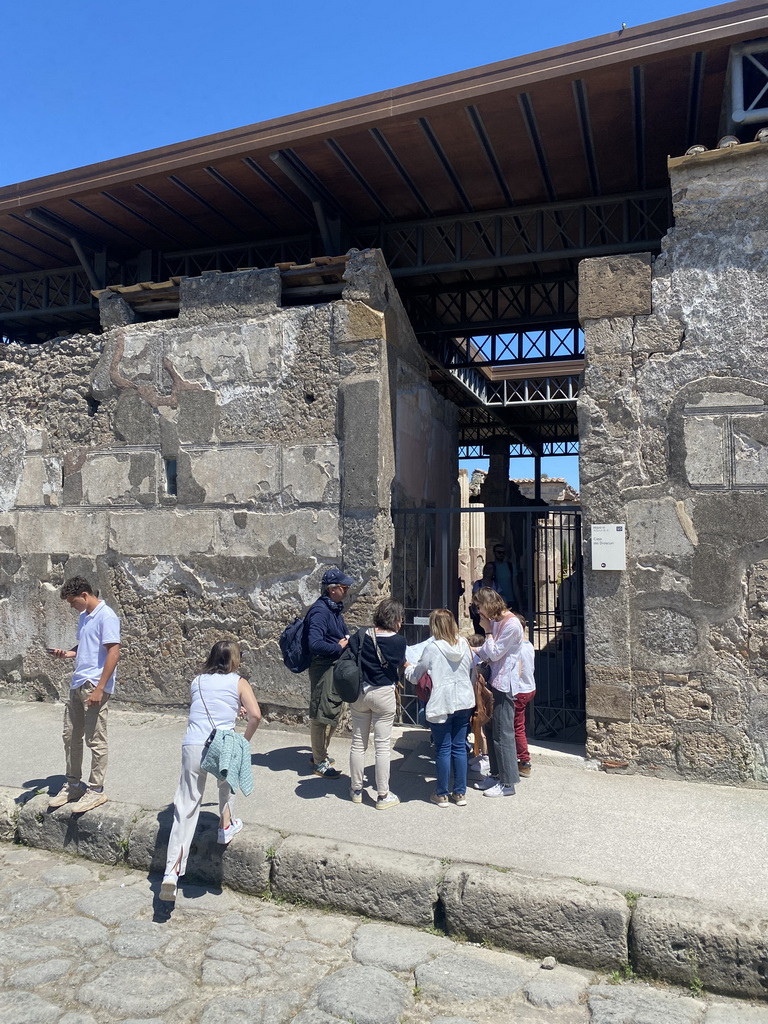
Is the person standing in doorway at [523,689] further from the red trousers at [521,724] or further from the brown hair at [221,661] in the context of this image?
the brown hair at [221,661]

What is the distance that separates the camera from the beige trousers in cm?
430

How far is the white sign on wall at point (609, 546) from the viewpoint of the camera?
4984mm

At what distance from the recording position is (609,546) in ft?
16.4

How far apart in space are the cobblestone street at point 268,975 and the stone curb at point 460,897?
0.08 m

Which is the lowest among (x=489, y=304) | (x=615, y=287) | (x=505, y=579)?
(x=505, y=579)

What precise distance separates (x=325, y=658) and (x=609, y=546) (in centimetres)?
207

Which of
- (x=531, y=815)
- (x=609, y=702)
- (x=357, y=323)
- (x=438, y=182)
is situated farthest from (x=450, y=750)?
(x=438, y=182)

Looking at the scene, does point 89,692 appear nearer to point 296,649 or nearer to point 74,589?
point 74,589

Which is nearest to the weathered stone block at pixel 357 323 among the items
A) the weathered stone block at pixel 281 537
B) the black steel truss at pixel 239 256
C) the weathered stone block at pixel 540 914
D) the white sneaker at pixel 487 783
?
the weathered stone block at pixel 281 537

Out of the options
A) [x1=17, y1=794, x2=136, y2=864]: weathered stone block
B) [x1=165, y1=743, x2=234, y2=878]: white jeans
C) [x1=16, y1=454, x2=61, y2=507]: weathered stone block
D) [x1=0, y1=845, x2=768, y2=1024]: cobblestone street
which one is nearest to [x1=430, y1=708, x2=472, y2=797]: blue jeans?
[x1=0, y1=845, x2=768, y2=1024]: cobblestone street

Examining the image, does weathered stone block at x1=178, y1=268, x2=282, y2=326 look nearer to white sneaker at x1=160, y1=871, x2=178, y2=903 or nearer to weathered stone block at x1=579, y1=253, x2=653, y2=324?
weathered stone block at x1=579, y1=253, x2=653, y2=324

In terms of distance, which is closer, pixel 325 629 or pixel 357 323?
pixel 325 629

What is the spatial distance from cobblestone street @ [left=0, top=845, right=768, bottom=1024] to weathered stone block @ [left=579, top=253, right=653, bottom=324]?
13.1 feet

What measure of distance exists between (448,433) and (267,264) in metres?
2.74
